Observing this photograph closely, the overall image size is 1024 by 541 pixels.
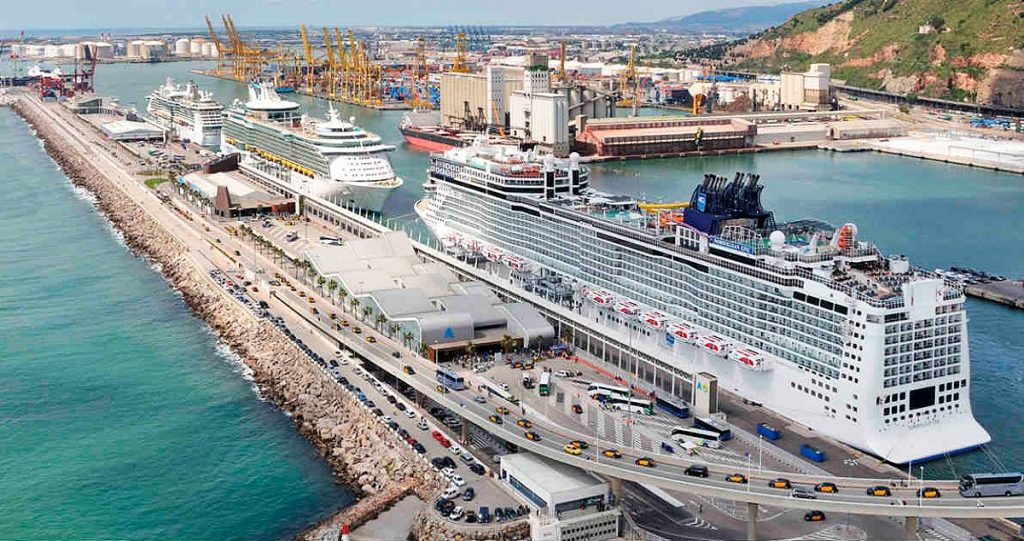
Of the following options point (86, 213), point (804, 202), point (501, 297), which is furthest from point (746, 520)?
point (86, 213)

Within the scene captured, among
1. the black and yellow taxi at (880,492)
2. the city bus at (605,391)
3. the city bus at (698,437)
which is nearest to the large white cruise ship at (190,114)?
the city bus at (605,391)

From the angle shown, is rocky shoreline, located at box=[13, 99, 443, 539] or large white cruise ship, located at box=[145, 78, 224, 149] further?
large white cruise ship, located at box=[145, 78, 224, 149]

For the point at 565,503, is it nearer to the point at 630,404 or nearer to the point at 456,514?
the point at 456,514

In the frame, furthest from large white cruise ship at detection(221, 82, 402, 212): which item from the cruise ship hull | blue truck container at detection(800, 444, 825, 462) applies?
blue truck container at detection(800, 444, 825, 462)

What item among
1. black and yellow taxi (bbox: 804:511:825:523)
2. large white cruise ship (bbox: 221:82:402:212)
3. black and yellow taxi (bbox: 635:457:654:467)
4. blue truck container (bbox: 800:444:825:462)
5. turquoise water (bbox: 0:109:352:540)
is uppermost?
large white cruise ship (bbox: 221:82:402:212)

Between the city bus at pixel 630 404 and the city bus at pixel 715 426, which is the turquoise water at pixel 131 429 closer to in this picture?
the city bus at pixel 630 404

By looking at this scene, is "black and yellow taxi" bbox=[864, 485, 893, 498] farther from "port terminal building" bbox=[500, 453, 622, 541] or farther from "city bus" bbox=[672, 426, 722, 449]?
"port terminal building" bbox=[500, 453, 622, 541]
